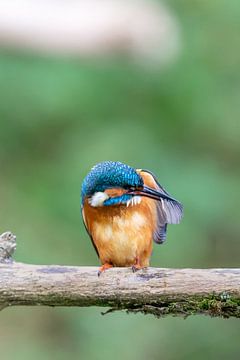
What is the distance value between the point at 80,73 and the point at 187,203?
1.77m

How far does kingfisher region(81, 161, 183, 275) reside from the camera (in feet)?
11.4

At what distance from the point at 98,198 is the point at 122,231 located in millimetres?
171


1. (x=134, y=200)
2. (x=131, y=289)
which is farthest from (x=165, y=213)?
(x=131, y=289)

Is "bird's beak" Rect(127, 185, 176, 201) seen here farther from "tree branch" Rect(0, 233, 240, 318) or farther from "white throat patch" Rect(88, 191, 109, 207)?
"tree branch" Rect(0, 233, 240, 318)

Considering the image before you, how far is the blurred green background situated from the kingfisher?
2765 mm

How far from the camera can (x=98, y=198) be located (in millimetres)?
3490

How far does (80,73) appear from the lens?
768 cm

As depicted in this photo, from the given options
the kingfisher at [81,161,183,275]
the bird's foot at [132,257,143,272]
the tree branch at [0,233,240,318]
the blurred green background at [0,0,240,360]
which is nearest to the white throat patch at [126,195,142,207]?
the kingfisher at [81,161,183,275]

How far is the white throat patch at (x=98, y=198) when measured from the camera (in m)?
3.47

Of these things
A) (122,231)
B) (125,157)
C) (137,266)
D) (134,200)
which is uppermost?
(125,157)

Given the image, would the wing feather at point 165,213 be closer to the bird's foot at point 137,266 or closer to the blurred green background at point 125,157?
the bird's foot at point 137,266

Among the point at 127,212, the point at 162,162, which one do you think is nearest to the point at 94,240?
the point at 127,212

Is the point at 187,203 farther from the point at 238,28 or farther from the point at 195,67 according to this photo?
the point at 238,28

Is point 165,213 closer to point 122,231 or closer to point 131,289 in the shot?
point 122,231
